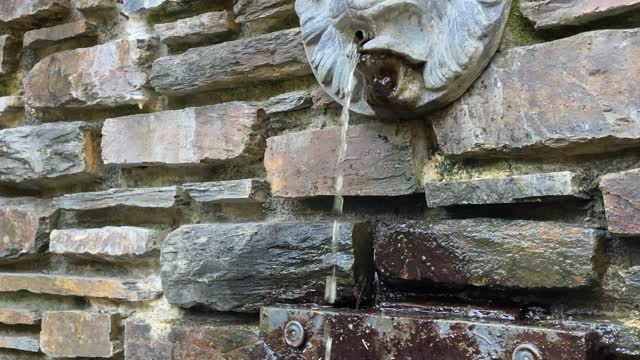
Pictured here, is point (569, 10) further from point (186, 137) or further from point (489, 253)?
point (186, 137)

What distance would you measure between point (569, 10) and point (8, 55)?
1.05m

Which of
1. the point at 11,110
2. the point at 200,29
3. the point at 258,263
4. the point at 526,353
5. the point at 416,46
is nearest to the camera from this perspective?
the point at 526,353

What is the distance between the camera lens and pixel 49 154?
3.95ft

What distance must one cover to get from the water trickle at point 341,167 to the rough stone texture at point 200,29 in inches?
9.8

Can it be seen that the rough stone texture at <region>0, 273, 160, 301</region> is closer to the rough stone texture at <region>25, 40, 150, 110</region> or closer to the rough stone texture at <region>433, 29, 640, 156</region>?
the rough stone texture at <region>25, 40, 150, 110</region>

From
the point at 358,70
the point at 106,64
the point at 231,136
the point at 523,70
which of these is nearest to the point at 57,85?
the point at 106,64

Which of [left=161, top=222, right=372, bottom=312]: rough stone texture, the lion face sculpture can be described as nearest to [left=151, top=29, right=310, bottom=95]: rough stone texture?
the lion face sculpture

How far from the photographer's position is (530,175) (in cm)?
77

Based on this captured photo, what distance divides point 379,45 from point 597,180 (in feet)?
0.96

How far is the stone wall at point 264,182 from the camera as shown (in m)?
0.75

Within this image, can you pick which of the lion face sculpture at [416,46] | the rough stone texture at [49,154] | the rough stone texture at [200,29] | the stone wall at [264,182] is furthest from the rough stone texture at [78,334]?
the lion face sculpture at [416,46]

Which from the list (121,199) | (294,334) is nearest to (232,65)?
(121,199)

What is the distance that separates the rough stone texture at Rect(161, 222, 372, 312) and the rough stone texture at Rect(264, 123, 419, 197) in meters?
0.05

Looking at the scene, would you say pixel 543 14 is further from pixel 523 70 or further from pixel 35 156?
pixel 35 156
